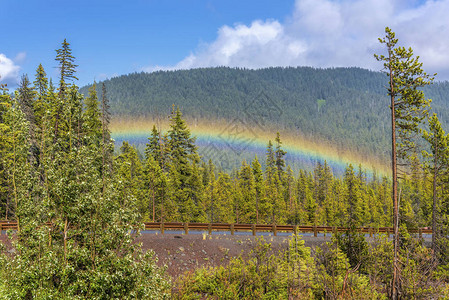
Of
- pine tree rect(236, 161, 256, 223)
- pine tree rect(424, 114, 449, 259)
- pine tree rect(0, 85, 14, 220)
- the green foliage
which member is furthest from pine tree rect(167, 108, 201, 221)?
the green foliage

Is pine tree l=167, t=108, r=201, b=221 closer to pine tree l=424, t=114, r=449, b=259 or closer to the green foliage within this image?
pine tree l=424, t=114, r=449, b=259

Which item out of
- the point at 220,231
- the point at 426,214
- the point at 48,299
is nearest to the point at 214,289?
the point at 48,299

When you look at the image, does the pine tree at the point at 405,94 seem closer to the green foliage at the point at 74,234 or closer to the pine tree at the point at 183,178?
the green foliage at the point at 74,234

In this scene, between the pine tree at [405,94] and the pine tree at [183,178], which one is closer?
the pine tree at [405,94]

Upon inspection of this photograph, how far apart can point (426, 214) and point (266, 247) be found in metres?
37.4

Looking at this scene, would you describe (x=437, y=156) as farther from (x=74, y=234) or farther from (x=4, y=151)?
(x=4, y=151)

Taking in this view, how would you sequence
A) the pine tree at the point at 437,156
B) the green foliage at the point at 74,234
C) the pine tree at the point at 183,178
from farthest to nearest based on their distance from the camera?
1. the pine tree at the point at 183,178
2. the pine tree at the point at 437,156
3. the green foliage at the point at 74,234

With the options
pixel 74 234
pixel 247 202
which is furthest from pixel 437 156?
pixel 74 234

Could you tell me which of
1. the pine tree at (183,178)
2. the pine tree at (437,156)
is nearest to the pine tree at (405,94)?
the pine tree at (437,156)

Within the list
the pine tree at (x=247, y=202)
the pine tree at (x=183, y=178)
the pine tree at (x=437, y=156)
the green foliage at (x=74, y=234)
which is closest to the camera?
the green foliage at (x=74, y=234)

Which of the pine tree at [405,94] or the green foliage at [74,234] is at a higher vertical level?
the pine tree at [405,94]

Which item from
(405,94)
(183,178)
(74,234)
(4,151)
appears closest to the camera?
(74,234)

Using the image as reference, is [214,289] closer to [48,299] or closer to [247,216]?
[48,299]

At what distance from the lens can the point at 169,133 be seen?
134 ft
